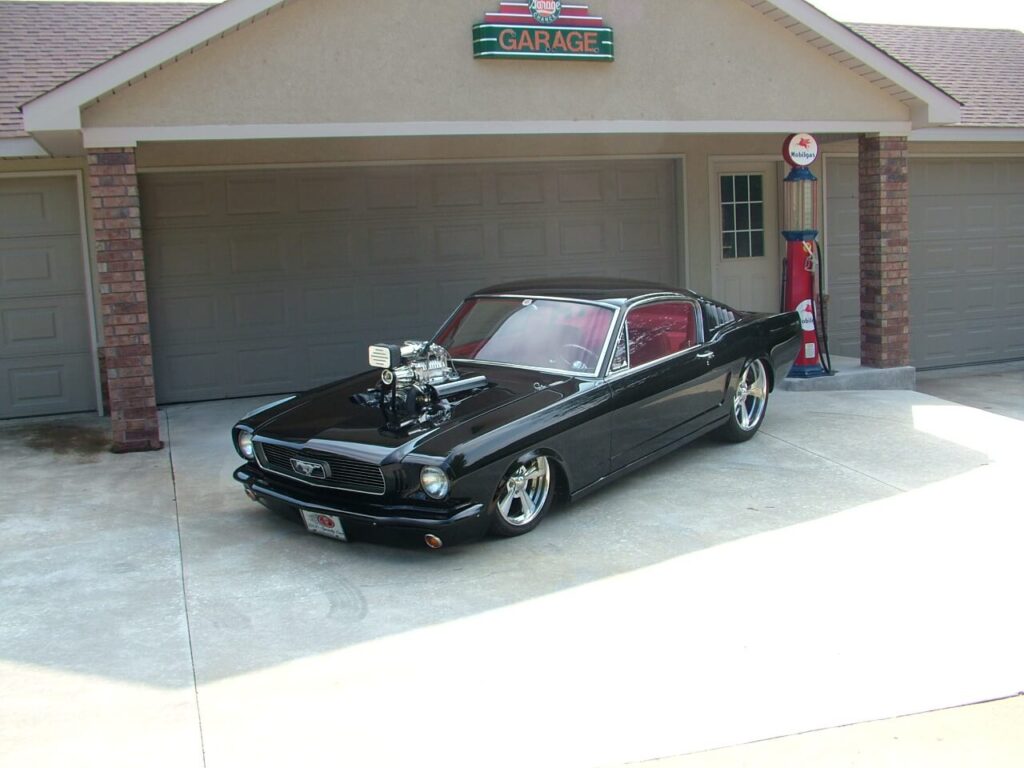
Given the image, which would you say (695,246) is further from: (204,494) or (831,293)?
(204,494)

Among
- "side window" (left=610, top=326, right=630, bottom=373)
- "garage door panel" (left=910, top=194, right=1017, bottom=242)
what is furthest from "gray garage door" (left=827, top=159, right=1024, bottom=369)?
"side window" (left=610, top=326, right=630, bottom=373)

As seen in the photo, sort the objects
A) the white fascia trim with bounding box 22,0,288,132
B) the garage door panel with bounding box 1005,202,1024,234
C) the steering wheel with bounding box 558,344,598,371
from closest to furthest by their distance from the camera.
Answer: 1. the steering wheel with bounding box 558,344,598,371
2. the white fascia trim with bounding box 22,0,288,132
3. the garage door panel with bounding box 1005,202,1024,234

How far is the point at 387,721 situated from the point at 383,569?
5.79ft

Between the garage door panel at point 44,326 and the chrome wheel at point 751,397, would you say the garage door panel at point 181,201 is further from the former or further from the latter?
the chrome wheel at point 751,397

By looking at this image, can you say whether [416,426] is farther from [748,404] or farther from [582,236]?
[582,236]

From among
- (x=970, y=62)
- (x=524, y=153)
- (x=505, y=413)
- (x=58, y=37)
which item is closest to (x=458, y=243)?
(x=524, y=153)

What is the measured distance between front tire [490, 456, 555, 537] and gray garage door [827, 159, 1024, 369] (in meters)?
7.71

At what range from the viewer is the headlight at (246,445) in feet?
22.2

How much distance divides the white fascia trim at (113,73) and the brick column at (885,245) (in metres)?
6.49

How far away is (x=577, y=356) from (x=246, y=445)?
2.22 m

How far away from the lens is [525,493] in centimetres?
648

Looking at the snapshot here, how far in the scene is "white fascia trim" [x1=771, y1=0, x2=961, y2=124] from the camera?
9812 mm

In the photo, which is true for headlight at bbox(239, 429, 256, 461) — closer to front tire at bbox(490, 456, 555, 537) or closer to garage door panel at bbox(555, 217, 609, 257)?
front tire at bbox(490, 456, 555, 537)

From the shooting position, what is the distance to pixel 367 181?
11508mm
